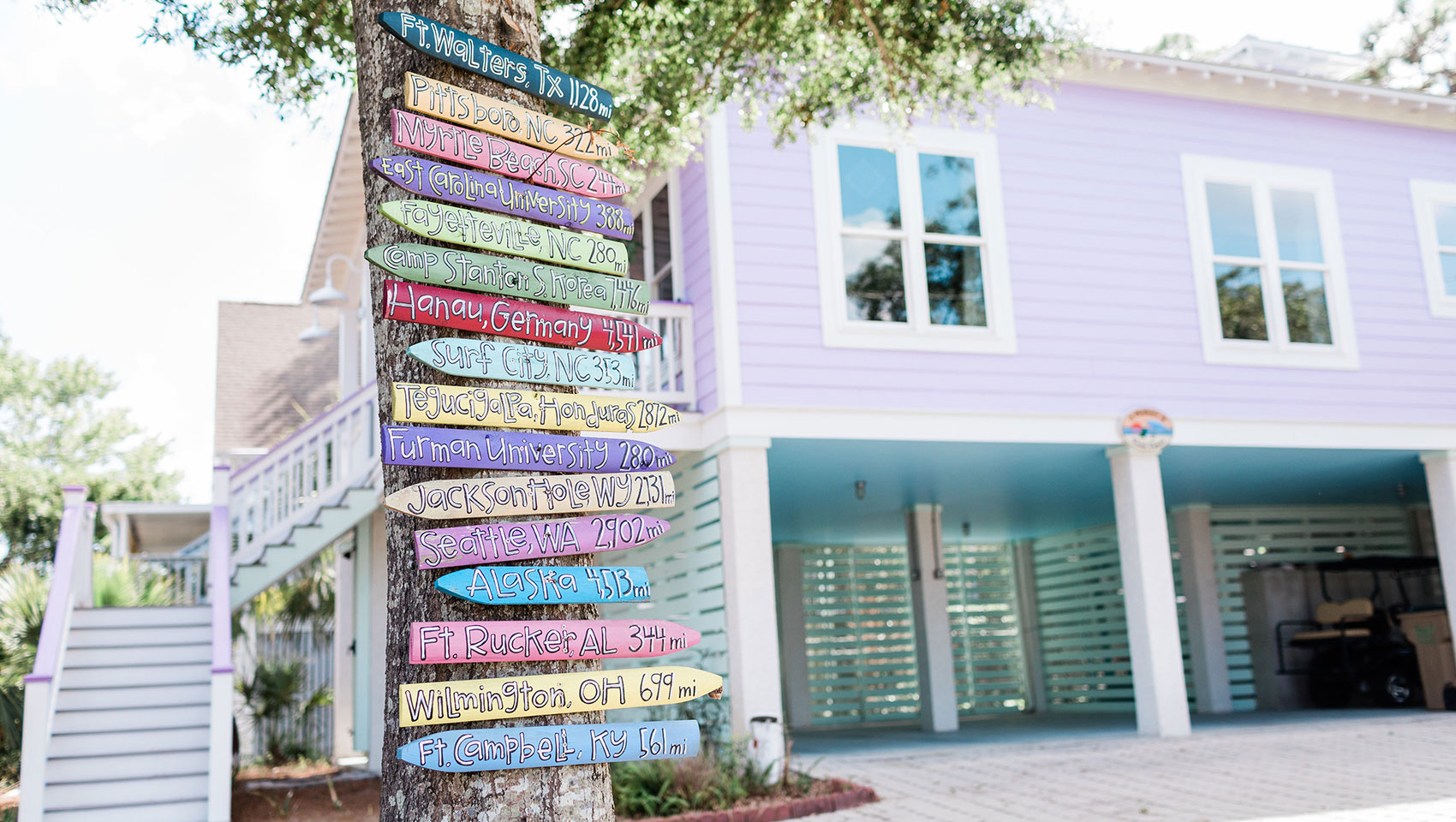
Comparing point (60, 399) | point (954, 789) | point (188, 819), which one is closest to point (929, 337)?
point (954, 789)

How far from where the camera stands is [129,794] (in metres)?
8.17

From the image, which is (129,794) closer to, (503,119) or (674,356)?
(674,356)

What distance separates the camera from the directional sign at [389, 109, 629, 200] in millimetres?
3318

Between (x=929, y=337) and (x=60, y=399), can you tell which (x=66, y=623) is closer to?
(x=929, y=337)

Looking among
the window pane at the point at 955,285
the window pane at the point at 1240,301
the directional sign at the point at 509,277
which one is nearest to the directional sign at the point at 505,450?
the directional sign at the point at 509,277

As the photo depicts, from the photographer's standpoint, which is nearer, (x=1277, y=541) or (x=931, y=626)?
(x=931, y=626)

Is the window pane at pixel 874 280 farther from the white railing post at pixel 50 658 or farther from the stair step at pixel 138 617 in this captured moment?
the white railing post at pixel 50 658

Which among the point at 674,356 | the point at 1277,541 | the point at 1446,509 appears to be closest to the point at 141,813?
the point at 674,356

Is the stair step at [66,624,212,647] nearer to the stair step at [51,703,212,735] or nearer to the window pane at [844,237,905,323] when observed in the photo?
the stair step at [51,703,212,735]

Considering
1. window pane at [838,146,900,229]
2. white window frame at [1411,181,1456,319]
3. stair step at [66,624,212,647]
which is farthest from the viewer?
white window frame at [1411,181,1456,319]

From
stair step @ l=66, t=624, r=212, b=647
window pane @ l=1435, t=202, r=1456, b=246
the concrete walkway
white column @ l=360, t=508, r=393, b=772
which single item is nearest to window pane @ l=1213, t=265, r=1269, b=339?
window pane @ l=1435, t=202, r=1456, b=246

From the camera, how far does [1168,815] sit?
688cm

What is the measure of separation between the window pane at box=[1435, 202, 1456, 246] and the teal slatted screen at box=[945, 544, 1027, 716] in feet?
25.3

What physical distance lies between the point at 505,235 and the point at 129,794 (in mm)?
6696
